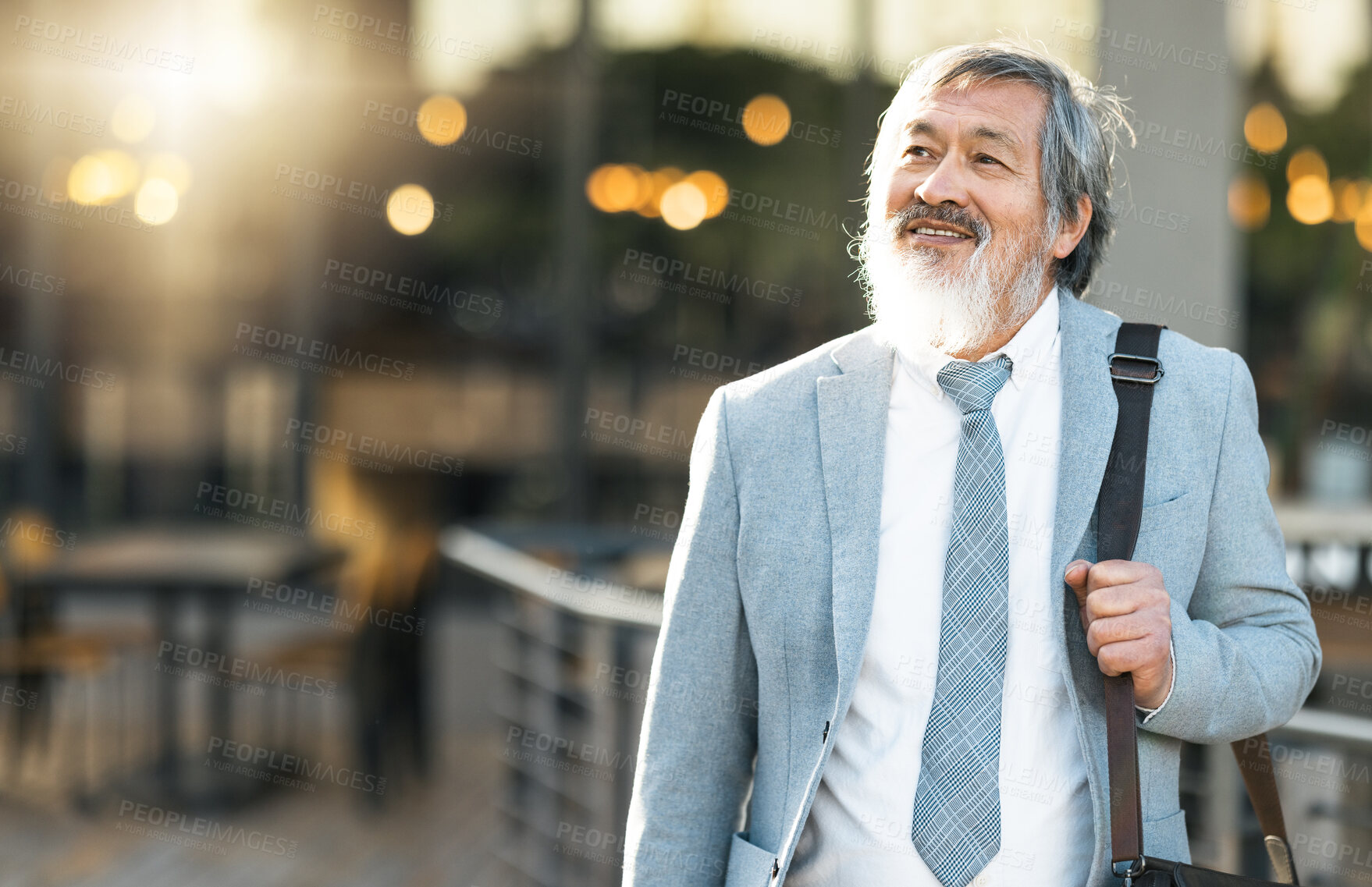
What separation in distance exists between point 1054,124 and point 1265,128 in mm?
5897

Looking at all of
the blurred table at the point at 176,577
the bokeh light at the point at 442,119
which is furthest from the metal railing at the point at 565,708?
the bokeh light at the point at 442,119

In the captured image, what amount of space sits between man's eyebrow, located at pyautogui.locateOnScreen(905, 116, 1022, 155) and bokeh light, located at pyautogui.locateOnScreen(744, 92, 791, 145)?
5.07 m

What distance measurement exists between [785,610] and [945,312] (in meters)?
0.45

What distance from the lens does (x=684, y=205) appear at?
671 centimetres

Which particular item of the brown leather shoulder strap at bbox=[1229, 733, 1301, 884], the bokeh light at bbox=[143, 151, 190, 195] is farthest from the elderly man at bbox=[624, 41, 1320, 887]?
the bokeh light at bbox=[143, 151, 190, 195]

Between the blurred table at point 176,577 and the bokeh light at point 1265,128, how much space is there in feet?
17.1

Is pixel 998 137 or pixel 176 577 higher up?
pixel 998 137

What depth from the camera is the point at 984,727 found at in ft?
5.01

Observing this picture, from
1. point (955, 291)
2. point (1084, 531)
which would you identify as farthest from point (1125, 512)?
point (955, 291)

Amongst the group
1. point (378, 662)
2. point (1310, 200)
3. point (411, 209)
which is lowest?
point (378, 662)

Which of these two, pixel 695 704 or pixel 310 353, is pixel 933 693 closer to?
pixel 695 704

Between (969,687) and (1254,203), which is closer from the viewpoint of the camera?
(969,687)

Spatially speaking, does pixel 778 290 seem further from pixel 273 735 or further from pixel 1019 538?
pixel 1019 538

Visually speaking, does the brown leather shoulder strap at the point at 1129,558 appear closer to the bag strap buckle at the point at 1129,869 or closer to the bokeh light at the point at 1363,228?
the bag strap buckle at the point at 1129,869
